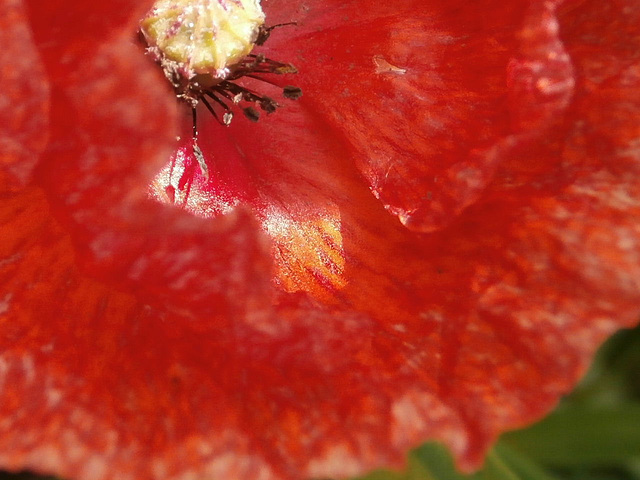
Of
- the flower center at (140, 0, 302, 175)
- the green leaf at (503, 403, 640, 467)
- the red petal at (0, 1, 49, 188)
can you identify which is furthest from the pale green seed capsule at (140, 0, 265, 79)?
the green leaf at (503, 403, 640, 467)

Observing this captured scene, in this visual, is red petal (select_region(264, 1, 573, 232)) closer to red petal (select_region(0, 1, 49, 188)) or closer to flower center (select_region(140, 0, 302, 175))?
flower center (select_region(140, 0, 302, 175))

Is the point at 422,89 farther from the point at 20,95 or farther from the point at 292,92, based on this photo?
the point at 20,95

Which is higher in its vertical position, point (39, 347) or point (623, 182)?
point (39, 347)

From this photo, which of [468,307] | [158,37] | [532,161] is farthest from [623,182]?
[158,37]

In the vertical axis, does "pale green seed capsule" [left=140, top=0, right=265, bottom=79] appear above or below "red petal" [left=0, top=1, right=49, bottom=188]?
below

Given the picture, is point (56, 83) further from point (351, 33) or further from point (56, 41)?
point (351, 33)

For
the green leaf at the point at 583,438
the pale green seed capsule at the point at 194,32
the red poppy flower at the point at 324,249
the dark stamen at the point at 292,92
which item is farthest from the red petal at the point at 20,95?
the green leaf at the point at 583,438
